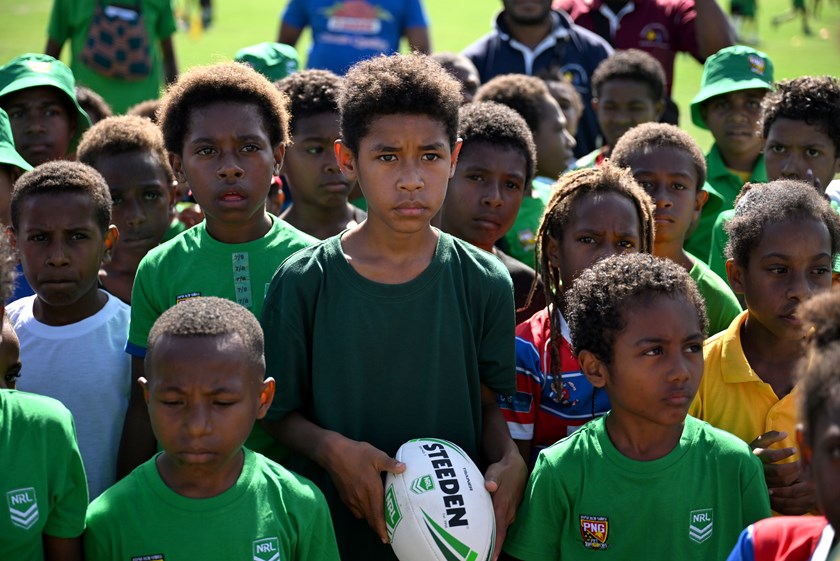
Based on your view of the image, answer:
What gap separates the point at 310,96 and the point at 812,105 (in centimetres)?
268

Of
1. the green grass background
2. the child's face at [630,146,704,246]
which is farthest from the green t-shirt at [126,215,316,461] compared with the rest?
the green grass background

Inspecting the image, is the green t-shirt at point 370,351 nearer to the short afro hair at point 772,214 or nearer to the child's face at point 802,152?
the short afro hair at point 772,214

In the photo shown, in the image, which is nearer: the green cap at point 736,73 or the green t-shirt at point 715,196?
the green t-shirt at point 715,196

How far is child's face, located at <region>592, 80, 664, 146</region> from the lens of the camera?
7.29 m

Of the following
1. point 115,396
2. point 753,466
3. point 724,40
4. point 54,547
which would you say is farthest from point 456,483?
point 724,40

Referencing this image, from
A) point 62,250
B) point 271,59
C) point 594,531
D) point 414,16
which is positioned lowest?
point 594,531

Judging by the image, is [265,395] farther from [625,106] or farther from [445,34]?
[445,34]

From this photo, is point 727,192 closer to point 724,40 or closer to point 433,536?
point 724,40

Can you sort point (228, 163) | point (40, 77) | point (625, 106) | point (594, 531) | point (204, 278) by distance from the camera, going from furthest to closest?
point (625, 106), point (40, 77), point (228, 163), point (204, 278), point (594, 531)

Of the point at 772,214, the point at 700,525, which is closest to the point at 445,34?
the point at 772,214

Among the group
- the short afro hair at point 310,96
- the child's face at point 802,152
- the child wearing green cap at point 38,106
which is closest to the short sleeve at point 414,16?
the short afro hair at point 310,96

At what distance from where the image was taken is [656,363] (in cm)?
354

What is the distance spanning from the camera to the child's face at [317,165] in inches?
215

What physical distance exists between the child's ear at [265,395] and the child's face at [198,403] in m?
0.11
